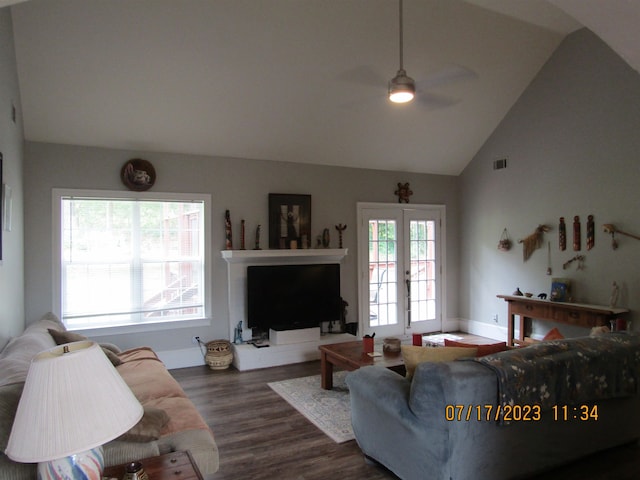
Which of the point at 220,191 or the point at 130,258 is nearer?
the point at 130,258

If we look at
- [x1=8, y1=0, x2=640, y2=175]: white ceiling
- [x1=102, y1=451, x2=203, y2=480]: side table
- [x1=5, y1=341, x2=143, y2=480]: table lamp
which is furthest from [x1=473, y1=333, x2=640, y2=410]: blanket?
[x1=8, y1=0, x2=640, y2=175]: white ceiling

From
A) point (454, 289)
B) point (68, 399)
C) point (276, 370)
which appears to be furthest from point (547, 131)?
point (68, 399)

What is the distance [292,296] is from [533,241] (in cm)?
332

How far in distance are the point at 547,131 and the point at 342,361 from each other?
4.08m

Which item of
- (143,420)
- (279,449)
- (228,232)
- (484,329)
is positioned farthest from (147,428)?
(484,329)

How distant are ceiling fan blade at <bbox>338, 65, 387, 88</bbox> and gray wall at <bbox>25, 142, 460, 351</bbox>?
4.83 ft

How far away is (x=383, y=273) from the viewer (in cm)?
666

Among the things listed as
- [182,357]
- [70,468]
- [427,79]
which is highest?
[427,79]

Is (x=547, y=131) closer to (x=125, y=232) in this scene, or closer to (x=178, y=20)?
(x=178, y=20)

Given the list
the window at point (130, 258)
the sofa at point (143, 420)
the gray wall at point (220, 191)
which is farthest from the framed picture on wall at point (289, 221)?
the sofa at point (143, 420)

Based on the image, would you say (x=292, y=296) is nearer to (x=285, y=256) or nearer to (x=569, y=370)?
(x=285, y=256)

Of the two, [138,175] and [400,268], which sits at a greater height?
[138,175]

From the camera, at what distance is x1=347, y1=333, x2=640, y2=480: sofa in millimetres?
2367

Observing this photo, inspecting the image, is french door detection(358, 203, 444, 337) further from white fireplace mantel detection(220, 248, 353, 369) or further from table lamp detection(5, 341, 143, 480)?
table lamp detection(5, 341, 143, 480)
